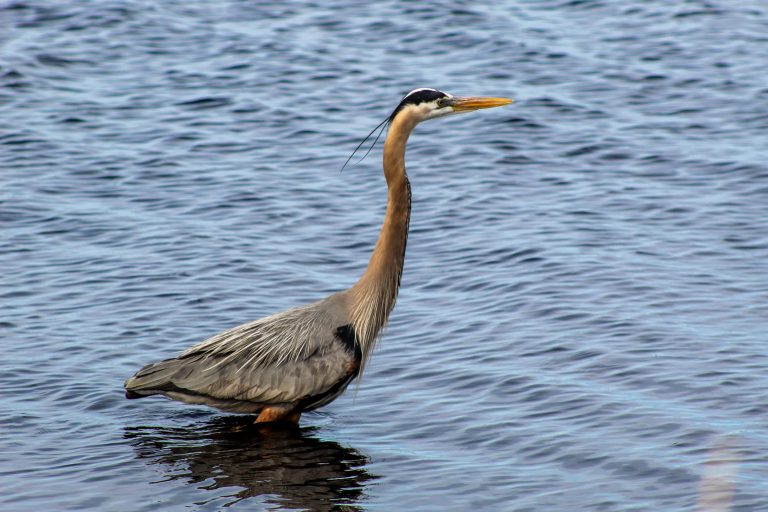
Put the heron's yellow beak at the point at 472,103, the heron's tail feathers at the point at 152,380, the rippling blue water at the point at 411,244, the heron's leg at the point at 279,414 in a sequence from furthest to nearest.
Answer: the heron's yellow beak at the point at 472,103 < the heron's leg at the point at 279,414 < the heron's tail feathers at the point at 152,380 < the rippling blue water at the point at 411,244

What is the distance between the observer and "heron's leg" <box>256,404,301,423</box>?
973 cm

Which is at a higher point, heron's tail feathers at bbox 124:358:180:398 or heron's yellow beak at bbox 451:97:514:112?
heron's yellow beak at bbox 451:97:514:112

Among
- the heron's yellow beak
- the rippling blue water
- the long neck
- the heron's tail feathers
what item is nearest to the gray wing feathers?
the heron's tail feathers

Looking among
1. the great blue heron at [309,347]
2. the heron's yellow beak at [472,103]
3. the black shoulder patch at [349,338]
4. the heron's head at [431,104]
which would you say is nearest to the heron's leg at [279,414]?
the great blue heron at [309,347]

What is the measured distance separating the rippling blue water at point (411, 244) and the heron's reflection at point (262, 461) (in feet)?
0.09

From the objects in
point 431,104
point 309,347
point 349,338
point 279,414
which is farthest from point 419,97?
point 279,414

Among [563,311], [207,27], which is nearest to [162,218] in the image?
[563,311]

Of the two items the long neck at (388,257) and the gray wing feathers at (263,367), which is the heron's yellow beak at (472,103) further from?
the gray wing feathers at (263,367)

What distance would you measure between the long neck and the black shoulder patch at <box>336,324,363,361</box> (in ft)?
0.16

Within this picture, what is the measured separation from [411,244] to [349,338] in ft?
12.9

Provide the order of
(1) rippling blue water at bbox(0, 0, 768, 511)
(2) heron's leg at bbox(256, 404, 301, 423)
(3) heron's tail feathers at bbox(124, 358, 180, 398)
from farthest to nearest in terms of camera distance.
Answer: (2) heron's leg at bbox(256, 404, 301, 423), (3) heron's tail feathers at bbox(124, 358, 180, 398), (1) rippling blue water at bbox(0, 0, 768, 511)

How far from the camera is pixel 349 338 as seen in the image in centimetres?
980

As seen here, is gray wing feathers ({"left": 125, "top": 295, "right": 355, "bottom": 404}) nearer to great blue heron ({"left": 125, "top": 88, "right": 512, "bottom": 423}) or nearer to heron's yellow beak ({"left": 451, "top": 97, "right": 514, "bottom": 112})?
great blue heron ({"left": 125, "top": 88, "right": 512, "bottom": 423})

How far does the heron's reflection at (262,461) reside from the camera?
28.1 ft
